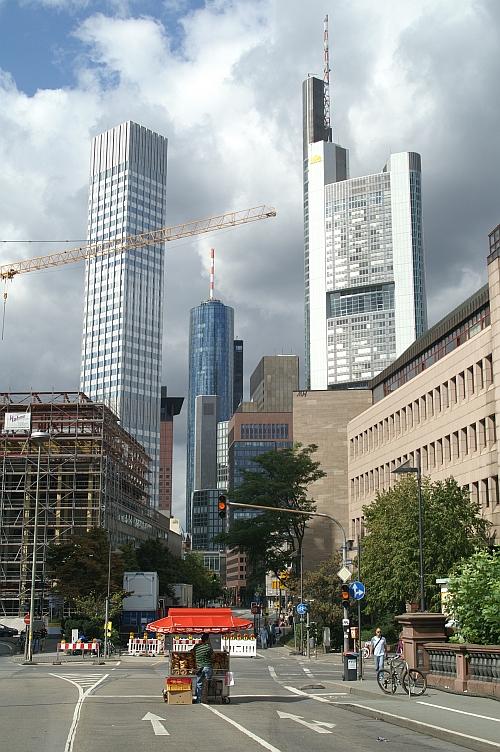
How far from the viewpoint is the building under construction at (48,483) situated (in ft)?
283

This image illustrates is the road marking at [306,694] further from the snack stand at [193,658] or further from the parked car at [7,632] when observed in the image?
the parked car at [7,632]

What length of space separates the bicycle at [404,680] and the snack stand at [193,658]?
4.44 m

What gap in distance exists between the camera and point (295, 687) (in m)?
31.7

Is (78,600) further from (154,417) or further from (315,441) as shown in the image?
(154,417)

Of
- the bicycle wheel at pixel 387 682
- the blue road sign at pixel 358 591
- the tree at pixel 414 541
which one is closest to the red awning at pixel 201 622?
the bicycle wheel at pixel 387 682

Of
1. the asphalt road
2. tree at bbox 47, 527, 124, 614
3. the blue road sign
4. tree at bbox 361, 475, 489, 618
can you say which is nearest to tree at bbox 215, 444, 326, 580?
tree at bbox 47, 527, 124, 614

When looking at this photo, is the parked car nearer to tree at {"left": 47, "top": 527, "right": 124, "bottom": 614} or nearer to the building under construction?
the building under construction

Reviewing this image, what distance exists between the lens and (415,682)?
968 inches

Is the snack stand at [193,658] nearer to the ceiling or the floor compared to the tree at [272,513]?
nearer to the floor

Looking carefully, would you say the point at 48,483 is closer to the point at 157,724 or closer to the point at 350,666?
the point at 350,666

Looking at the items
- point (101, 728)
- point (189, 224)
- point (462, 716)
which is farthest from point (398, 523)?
point (189, 224)

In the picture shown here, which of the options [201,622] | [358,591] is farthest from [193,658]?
[358,591]

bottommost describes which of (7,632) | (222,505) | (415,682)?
(7,632)

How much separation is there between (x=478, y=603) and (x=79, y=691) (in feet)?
43.1
